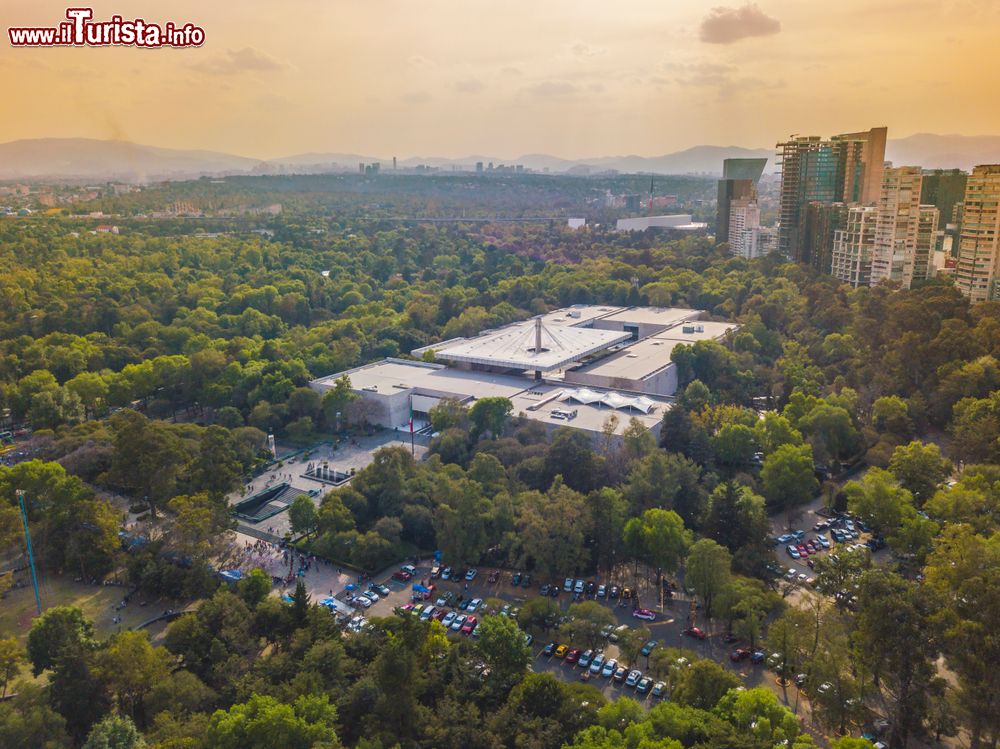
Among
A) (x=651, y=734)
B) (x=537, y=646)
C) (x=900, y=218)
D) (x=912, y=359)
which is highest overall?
(x=900, y=218)

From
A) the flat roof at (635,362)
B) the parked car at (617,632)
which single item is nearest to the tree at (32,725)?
the parked car at (617,632)

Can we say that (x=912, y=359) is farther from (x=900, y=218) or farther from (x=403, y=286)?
(x=403, y=286)

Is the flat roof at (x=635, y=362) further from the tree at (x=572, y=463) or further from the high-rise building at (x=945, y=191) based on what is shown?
the high-rise building at (x=945, y=191)

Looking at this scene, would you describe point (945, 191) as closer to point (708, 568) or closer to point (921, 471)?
point (921, 471)

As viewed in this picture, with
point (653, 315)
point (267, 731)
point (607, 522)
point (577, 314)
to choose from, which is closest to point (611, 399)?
point (607, 522)

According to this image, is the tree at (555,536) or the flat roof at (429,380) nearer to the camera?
the tree at (555,536)

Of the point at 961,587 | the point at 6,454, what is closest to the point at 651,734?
the point at 961,587

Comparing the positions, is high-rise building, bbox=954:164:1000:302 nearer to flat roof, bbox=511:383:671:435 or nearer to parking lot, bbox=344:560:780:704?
flat roof, bbox=511:383:671:435
